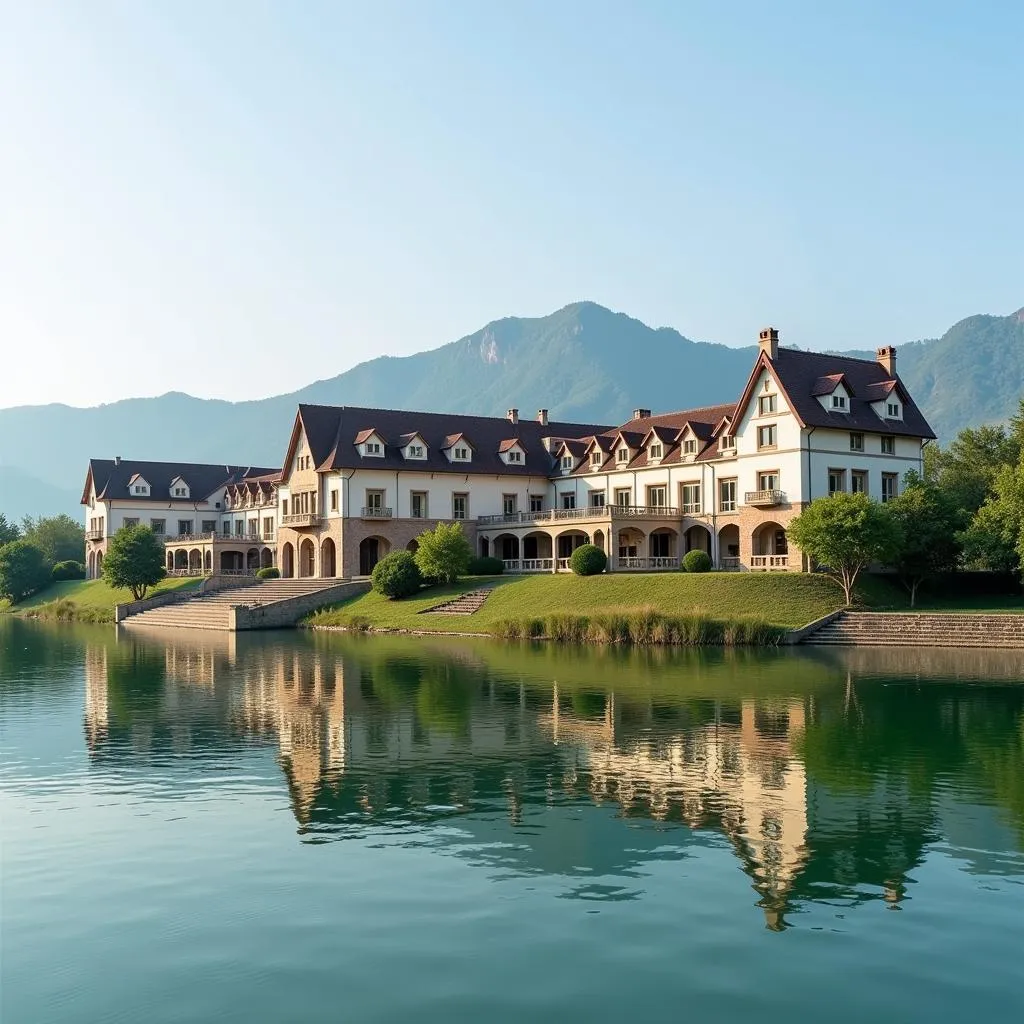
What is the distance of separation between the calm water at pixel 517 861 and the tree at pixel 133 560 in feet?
164

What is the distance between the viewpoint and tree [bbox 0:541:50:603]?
3615 inches

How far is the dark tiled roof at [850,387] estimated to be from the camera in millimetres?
57688

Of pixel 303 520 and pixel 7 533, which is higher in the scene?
pixel 7 533

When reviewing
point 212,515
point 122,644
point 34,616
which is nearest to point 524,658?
point 122,644

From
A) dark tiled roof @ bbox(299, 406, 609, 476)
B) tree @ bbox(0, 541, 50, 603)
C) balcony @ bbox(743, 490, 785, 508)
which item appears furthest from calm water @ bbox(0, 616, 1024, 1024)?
tree @ bbox(0, 541, 50, 603)

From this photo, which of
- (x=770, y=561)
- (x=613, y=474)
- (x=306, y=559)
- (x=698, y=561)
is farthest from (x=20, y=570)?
(x=770, y=561)

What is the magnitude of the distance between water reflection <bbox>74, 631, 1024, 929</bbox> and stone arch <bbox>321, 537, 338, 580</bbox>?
118 feet

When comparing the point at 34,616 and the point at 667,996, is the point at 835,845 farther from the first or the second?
the point at 34,616

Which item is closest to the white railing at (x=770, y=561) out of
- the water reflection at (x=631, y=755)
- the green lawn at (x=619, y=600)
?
the green lawn at (x=619, y=600)

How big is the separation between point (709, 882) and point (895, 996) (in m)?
3.16

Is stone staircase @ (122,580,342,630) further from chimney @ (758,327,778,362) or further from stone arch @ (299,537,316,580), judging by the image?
chimney @ (758,327,778,362)

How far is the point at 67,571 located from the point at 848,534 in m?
76.0

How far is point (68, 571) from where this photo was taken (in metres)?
101

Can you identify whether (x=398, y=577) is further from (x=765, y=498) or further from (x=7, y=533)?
(x=7, y=533)
